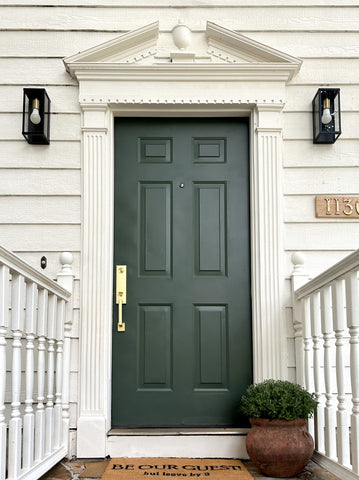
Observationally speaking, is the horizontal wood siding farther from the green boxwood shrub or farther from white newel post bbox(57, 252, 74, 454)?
the green boxwood shrub

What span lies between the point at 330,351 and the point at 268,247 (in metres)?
0.84

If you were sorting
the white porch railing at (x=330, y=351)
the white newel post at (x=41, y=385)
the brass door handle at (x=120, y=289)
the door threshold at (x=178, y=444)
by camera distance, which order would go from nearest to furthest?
the white porch railing at (x=330, y=351)
the white newel post at (x=41, y=385)
the door threshold at (x=178, y=444)
the brass door handle at (x=120, y=289)

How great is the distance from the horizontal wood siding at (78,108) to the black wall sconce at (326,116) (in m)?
0.07

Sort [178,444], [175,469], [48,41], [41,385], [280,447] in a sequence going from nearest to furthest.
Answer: [41,385]
[280,447]
[175,469]
[178,444]
[48,41]

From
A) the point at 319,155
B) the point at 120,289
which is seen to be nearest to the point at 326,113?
the point at 319,155

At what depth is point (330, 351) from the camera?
280 centimetres

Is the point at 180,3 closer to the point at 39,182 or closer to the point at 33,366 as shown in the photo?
the point at 39,182

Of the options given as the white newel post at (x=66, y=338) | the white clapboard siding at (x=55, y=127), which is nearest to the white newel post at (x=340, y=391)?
the white newel post at (x=66, y=338)

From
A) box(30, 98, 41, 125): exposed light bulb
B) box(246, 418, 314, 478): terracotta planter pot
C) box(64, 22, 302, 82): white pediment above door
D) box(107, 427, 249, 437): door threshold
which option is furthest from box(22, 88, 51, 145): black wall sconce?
box(246, 418, 314, 478): terracotta planter pot

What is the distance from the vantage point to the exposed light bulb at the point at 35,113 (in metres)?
3.45

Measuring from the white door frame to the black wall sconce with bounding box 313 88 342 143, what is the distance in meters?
0.21

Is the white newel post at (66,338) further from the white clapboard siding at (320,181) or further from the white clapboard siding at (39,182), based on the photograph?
the white clapboard siding at (320,181)

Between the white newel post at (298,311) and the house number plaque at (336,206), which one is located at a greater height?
the house number plaque at (336,206)

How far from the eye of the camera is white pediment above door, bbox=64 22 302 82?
354 cm
